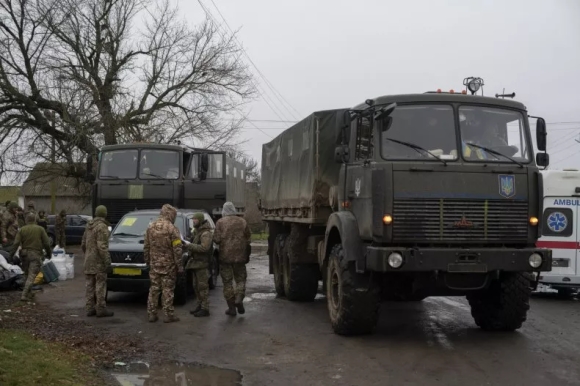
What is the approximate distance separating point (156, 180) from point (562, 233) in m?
9.98

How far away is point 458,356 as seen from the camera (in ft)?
23.7

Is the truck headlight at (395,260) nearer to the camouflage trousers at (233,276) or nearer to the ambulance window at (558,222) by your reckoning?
the camouflage trousers at (233,276)

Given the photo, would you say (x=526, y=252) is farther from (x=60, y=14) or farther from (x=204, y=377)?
(x=60, y=14)

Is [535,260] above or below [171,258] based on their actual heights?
above

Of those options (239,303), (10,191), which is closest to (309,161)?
(239,303)

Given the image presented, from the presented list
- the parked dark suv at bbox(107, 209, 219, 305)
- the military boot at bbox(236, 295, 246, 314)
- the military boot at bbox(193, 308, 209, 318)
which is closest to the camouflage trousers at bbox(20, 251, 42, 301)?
the parked dark suv at bbox(107, 209, 219, 305)

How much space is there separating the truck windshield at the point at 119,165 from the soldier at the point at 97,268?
264 inches

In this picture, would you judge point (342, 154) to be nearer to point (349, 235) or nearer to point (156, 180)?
point (349, 235)

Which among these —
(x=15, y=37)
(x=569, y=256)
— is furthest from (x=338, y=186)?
(x=15, y=37)

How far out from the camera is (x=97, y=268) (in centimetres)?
982

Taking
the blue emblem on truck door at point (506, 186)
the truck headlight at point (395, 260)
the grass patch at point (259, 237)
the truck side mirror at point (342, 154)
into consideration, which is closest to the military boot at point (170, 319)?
the truck side mirror at point (342, 154)

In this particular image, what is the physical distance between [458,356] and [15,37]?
84.8ft

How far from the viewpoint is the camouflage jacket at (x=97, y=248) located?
9828 millimetres

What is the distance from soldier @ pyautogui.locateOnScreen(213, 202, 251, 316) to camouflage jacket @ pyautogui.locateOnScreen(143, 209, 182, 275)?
77 cm
